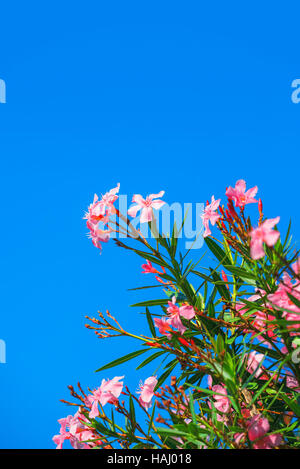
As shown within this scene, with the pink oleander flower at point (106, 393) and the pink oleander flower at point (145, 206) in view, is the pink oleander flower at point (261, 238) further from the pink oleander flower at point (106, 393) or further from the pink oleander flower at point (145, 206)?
the pink oleander flower at point (106, 393)

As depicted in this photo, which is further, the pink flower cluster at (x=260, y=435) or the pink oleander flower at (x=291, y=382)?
the pink oleander flower at (x=291, y=382)

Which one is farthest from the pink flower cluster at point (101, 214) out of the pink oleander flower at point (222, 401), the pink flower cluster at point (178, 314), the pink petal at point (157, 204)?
the pink oleander flower at point (222, 401)

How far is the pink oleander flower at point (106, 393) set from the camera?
3.87 ft

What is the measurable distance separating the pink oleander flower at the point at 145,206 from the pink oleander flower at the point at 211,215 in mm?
191

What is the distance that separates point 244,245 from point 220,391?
0.39 metres

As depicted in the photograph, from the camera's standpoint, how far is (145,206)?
1.18 meters

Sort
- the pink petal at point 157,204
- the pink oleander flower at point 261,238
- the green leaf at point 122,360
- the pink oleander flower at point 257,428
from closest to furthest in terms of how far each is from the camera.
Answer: the pink oleander flower at point 261,238
the pink oleander flower at point 257,428
the pink petal at point 157,204
the green leaf at point 122,360

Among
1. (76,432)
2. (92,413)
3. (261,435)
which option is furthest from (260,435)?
(76,432)

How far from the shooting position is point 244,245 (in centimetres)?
125

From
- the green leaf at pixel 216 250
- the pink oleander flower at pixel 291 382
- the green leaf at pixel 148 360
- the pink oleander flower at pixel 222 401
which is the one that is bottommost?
the pink oleander flower at pixel 222 401

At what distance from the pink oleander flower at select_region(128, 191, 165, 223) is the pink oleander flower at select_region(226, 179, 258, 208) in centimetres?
21
